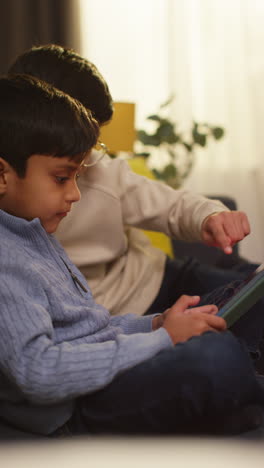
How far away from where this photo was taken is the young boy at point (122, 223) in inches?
46.3

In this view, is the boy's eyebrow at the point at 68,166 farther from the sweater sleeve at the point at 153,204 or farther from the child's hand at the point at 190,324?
the sweater sleeve at the point at 153,204

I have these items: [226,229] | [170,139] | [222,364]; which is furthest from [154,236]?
[222,364]

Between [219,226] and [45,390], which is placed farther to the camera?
[219,226]

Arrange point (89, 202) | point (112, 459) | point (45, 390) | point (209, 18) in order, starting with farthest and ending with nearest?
point (209, 18) < point (89, 202) < point (45, 390) < point (112, 459)

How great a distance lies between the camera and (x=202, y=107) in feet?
9.50

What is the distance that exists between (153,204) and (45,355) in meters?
0.69

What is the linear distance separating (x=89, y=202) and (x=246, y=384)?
663 mm

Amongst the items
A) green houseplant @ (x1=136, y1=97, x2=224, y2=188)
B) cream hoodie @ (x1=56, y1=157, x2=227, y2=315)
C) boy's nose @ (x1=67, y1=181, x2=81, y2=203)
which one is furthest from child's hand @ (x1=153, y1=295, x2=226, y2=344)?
green houseplant @ (x1=136, y1=97, x2=224, y2=188)

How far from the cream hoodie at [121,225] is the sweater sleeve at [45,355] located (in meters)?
0.45

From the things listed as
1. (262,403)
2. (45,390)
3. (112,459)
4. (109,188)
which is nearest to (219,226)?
(109,188)

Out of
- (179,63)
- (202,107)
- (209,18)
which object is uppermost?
(209,18)

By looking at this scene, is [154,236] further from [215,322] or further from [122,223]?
[215,322]

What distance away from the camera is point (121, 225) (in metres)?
1.37

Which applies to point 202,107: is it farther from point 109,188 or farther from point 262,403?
point 262,403
